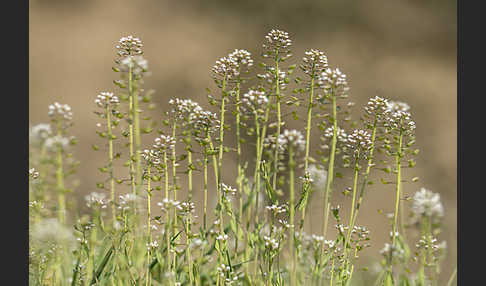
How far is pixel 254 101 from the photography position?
58.2 inches

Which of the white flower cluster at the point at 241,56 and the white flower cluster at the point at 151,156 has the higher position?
the white flower cluster at the point at 241,56

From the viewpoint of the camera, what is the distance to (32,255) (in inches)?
68.5

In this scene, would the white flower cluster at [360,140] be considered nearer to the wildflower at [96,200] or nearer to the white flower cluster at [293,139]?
the white flower cluster at [293,139]

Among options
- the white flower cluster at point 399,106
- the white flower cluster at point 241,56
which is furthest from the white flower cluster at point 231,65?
the white flower cluster at point 399,106

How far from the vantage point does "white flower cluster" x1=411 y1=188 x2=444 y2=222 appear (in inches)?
47.9

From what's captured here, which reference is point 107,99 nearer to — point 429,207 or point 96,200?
point 96,200

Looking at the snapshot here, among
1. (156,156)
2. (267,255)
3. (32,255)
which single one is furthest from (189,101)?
(32,255)

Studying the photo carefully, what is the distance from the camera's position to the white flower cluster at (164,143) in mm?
1567

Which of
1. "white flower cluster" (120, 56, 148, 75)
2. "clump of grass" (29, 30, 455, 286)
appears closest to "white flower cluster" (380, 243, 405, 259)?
"clump of grass" (29, 30, 455, 286)

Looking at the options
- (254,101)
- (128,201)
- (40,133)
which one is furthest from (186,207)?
(40,133)

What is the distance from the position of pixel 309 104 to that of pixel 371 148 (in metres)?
0.26

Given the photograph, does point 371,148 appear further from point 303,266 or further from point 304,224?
point 303,266

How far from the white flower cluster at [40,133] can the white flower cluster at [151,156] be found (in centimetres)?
42

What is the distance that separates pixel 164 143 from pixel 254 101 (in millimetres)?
328
